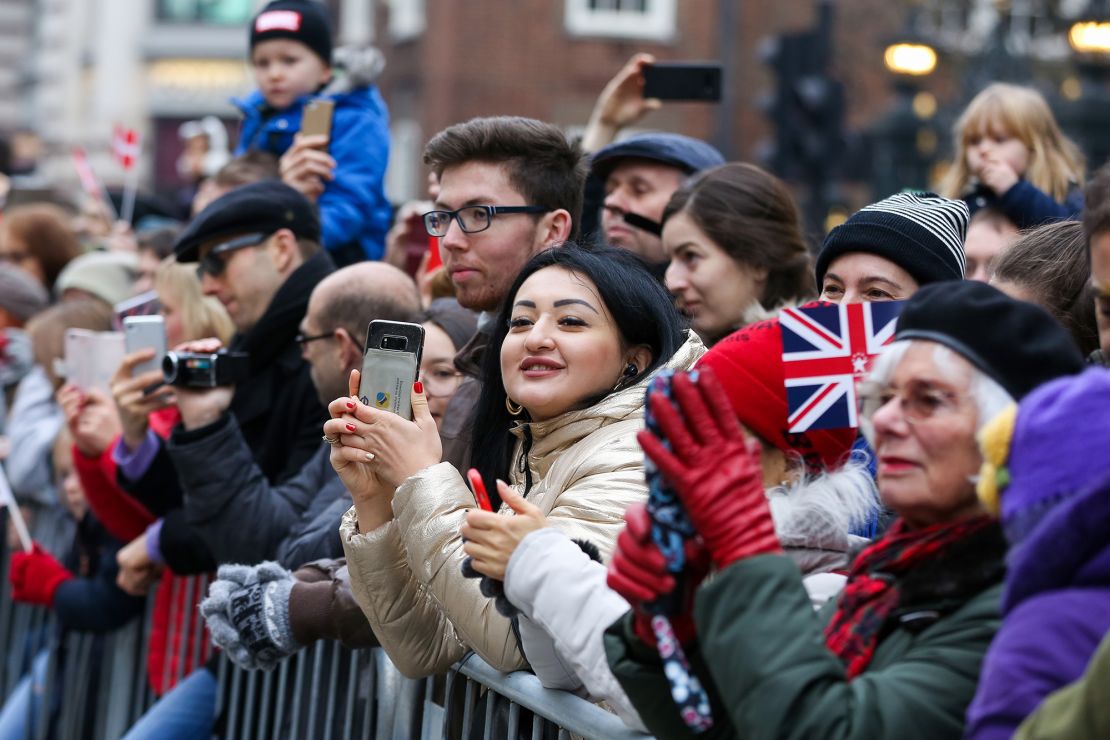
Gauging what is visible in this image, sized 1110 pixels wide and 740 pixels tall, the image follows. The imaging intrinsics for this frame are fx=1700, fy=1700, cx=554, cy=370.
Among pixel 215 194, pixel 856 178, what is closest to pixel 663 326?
pixel 215 194

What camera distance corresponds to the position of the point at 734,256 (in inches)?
195

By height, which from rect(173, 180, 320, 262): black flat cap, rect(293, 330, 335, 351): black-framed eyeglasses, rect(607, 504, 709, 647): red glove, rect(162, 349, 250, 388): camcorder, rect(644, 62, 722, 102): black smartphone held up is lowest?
rect(162, 349, 250, 388): camcorder

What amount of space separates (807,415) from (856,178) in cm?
1231

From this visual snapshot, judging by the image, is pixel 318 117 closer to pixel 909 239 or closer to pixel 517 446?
pixel 517 446

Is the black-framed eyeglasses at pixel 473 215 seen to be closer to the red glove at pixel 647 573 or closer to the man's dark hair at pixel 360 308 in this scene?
the man's dark hair at pixel 360 308

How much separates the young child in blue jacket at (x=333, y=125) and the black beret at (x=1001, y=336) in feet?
13.8

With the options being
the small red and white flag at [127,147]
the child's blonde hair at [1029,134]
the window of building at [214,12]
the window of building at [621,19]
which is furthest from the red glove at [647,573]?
the window of building at [214,12]

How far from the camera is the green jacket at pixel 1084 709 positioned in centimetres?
204

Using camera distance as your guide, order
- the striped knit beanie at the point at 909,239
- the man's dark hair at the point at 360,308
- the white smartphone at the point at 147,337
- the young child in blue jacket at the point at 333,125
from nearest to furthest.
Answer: the striped knit beanie at the point at 909,239 → the man's dark hair at the point at 360,308 → the white smartphone at the point at 147,337 → the young child in blue jacket at the point at 333,125

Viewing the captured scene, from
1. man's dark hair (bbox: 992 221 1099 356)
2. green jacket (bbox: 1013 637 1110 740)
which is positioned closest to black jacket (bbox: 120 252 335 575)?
man's dark hair (bbox: 992 221 1099 356)

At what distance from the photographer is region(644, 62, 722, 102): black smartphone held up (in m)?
6.14

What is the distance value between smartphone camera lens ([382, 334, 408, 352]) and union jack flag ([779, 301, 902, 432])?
40.8 inches

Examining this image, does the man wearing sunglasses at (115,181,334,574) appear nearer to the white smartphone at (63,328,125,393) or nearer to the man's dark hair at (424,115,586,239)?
the white smartphone at (63,328,125,393)

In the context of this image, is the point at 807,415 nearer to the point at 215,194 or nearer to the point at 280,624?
the point at 280,624
